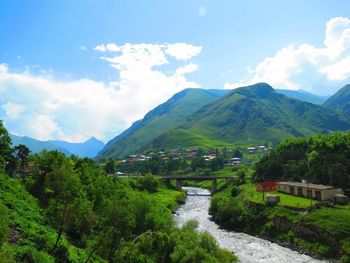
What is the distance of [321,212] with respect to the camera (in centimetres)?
9662

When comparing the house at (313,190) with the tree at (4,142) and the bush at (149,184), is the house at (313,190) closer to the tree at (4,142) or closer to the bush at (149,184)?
the bush at (149,184)

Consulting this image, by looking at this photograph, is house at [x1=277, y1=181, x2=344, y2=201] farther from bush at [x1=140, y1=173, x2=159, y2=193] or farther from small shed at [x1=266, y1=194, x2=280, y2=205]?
bush at [x1=140, y1=173, x2=159, y2=193]

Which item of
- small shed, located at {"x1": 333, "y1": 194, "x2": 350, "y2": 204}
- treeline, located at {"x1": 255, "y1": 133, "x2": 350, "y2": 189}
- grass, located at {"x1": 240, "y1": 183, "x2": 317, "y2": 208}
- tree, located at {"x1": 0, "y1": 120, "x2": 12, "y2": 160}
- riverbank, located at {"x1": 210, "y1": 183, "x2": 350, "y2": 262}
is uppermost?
tree, located at {"x1": 0, "y1": 120, "x2": 12, "y2": 160}

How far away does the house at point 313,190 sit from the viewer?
360 feet

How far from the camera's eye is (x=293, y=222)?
98062mm

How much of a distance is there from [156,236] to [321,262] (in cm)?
5930

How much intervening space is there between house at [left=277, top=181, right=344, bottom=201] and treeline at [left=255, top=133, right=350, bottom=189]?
29.2 feet

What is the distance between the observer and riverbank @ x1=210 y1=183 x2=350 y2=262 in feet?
279

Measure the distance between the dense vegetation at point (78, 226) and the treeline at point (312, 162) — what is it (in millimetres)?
66471

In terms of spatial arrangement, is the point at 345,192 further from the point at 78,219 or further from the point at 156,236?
the point at 156,236

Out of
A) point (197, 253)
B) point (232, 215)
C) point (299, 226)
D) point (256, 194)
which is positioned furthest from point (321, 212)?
point (197, 253)

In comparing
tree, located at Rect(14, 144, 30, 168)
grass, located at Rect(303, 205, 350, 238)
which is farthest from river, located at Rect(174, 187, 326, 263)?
tree, located at Rect(14, 144, 30, 168)

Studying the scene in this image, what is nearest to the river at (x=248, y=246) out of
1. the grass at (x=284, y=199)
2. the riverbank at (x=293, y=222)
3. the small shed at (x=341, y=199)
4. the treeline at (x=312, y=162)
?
the riverbank at (x=293, y=222)

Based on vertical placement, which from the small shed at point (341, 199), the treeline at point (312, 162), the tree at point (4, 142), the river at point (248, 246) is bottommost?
the river at point (248, 246)
